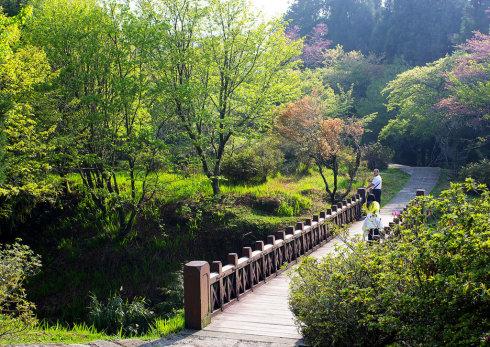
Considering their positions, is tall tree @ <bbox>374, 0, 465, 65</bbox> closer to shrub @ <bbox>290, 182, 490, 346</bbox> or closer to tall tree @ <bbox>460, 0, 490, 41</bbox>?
tall tree @ <bbox>460, 0, 490, 41</bbox>

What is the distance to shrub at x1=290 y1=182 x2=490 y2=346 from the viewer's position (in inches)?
193

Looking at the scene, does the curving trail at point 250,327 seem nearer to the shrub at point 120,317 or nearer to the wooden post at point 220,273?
the wooden post at point 220,273

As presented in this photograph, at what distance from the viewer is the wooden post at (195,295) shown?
7859mm

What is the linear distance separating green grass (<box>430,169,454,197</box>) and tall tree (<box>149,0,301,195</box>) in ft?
29.6

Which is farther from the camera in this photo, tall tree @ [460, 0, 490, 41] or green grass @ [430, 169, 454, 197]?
tall tree @ [460, 0, 490, 41]

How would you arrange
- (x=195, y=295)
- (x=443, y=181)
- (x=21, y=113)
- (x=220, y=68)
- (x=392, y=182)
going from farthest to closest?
(x=392, y=182) → (x=443, y=181) → (x=220, y=68) → (x=21, y=113) → (x=195, y=295)

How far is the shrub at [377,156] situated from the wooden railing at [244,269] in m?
13.7

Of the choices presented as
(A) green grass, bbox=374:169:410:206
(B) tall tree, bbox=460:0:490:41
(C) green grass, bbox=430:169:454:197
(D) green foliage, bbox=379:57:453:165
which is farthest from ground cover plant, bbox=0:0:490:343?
(B) tall tree, bbox=460:0:490:41

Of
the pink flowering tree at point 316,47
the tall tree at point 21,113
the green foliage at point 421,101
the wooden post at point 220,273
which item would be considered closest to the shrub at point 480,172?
the green foliage at point 421,101

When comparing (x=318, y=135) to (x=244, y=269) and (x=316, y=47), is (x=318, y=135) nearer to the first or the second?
(x=244, y=269)

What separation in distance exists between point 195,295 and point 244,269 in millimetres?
2157

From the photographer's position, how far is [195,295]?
25.8ft

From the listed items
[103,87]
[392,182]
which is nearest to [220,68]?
[103,87]

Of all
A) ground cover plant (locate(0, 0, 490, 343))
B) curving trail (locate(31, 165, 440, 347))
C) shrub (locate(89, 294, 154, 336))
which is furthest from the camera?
ground cover plant (locate(0, 0, 490, 343))
